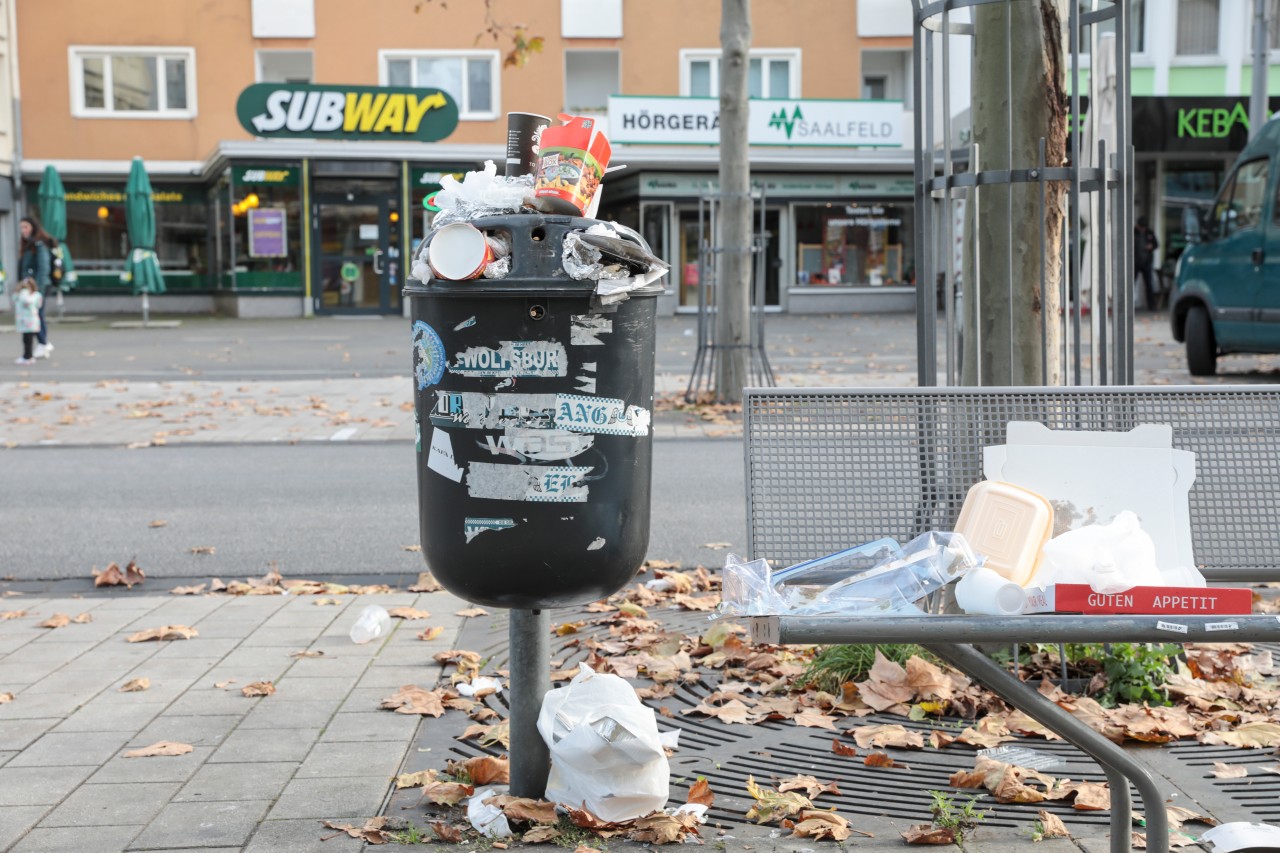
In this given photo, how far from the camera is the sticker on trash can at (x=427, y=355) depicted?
3240 mm

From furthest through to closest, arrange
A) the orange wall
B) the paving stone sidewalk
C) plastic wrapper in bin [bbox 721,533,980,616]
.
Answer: the orange wall, the paving stone sidewalk, plastic wrapper in bin [bbox 721,533,980,616]

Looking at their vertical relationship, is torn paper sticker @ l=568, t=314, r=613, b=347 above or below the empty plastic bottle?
above

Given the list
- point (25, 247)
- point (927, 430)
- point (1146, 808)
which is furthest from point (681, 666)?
point (25, 247)

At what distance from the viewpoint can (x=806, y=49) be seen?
108 feet

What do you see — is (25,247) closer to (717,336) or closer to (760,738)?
(717,336)

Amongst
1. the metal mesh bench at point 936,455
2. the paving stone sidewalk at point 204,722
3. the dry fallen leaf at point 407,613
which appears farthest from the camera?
the dry fallen leaf at point 407,613

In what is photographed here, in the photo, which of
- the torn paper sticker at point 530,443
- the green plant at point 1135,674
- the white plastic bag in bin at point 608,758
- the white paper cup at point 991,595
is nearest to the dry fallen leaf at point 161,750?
the white plastic bag in bin at point 608,758

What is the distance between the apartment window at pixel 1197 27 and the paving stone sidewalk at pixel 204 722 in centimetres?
2963

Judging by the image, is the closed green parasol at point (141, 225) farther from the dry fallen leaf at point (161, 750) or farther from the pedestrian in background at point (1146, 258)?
the dry fallen leaf at point (161, 750)

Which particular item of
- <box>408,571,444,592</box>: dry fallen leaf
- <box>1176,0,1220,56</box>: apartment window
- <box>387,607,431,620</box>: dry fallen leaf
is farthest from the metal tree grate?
<box>1176,0,1220,56</box>: apartment window

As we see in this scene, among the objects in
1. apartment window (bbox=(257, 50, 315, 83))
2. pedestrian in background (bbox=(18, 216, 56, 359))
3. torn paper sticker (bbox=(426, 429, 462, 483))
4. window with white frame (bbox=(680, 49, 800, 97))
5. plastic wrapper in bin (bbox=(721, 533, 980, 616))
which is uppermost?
apartment window (bbox=(257, 50, 315, 83))

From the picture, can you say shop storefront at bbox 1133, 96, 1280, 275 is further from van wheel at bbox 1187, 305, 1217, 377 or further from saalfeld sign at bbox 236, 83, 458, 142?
saalfeld sign at bbox 236, 83, 458, 142

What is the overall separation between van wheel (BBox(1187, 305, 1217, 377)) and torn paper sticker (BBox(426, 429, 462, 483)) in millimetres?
13825

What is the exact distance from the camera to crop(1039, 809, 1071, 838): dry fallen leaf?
10.8 ft
